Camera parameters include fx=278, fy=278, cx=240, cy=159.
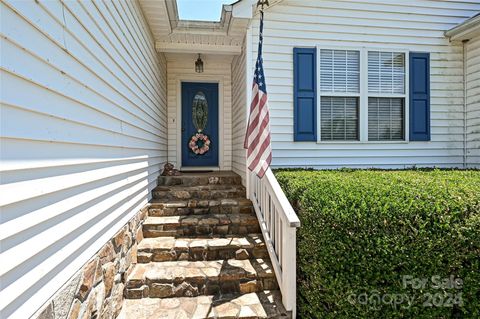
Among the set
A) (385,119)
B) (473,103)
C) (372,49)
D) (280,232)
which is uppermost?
(372,49)

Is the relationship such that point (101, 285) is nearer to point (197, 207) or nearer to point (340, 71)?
point (197, 207)

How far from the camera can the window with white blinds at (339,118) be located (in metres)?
4.75

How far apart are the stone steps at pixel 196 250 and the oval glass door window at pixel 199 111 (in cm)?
338

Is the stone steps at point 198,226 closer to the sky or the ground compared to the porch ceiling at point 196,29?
closer to the ground

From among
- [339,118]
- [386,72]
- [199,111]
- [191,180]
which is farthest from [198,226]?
[386,72]

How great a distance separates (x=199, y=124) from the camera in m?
6.41

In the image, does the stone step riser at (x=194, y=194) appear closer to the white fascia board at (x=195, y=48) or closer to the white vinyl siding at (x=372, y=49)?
the white vinyl siding at (x=372, y=49)

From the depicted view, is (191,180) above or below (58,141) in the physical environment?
below

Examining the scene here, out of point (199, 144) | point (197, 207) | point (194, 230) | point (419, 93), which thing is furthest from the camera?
point (199, 144)

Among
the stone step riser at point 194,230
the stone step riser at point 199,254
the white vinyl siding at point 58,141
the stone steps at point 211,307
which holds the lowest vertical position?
the stone steps at point 211,307

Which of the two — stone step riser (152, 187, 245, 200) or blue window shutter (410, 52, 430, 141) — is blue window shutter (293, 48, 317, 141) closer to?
stone step riser (152, 187, 245, 200)

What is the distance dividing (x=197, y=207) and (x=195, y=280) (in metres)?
1.35

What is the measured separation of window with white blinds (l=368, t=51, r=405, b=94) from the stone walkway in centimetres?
301

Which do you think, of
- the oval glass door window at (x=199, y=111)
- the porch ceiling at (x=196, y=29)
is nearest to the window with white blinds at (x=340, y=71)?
the porch ceiling at (x=196, y=29)
